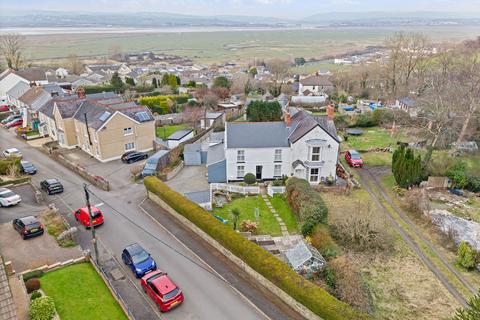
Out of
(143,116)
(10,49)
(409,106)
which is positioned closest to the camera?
(143,116)

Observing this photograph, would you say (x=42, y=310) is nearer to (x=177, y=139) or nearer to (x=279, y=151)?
(x=279, y=151)

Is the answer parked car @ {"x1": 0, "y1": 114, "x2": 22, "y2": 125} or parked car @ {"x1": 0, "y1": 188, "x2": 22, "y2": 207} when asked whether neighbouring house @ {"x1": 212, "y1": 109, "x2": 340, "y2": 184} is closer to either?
parked car @ {"x1": 0, "y1": 188, "x2": 22, "y2": 207}

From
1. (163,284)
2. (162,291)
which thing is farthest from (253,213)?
(162,291)

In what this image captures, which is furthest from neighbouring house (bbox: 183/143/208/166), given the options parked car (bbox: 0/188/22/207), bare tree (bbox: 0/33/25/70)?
bare tree (bbox: 0/33/25/70)

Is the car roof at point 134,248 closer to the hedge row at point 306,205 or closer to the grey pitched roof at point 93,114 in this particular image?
the hedge row at point 306,205

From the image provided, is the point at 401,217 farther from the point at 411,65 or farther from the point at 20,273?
the point at 411,65
